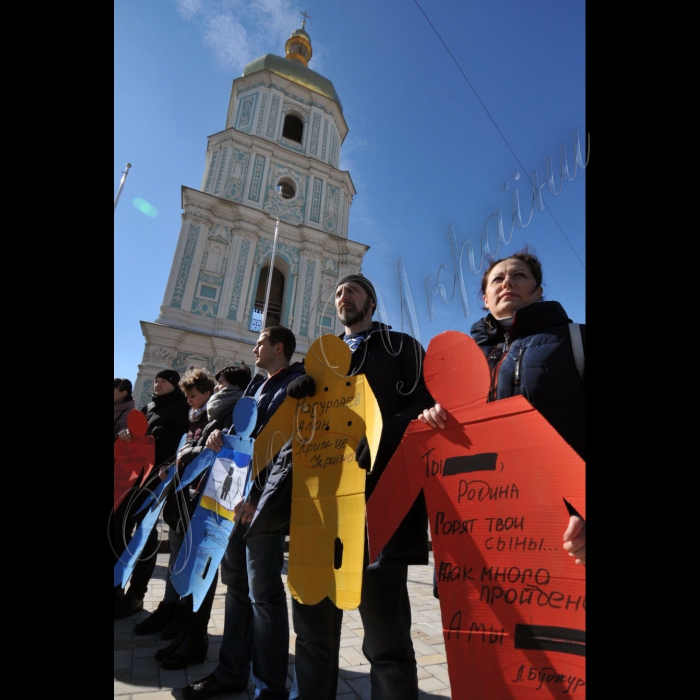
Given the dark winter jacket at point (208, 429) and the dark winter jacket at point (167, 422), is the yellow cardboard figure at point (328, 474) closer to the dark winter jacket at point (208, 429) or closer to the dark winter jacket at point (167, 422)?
the dark winter jacket at point (208, 429)

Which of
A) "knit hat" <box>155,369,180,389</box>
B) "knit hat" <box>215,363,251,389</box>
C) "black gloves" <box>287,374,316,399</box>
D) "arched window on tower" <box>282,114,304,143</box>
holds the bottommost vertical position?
"black gloves" <box>287,374,316,399</box>

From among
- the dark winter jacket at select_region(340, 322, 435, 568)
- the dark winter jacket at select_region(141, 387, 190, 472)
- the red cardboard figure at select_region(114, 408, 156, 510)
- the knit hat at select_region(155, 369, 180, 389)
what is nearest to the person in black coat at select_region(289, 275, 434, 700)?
the dark winter jacket at select_region(340, 322, 435, 568)

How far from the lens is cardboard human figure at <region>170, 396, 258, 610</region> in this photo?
5.30 feet

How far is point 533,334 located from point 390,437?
530 mm

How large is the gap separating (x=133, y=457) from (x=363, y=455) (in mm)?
1883

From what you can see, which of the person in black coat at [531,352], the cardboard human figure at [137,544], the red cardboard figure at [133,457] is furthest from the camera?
the red cardboard figure at [133,457]

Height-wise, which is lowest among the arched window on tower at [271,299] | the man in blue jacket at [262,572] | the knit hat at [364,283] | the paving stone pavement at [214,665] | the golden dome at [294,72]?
the paving stone pavement at [214,665]

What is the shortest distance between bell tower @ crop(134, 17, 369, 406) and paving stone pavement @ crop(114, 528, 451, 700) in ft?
26.9

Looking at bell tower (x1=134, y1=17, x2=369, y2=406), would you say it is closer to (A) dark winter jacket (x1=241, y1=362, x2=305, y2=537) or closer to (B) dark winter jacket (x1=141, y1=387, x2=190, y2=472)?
(B) dark winter jacket (x1=141, y1=387, x2=190, y2=472)

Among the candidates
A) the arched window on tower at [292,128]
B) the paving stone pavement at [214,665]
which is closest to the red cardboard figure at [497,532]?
the paving stone pavement at [214,665]

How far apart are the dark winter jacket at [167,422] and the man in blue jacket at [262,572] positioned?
1.14m

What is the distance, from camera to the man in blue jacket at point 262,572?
1470mm

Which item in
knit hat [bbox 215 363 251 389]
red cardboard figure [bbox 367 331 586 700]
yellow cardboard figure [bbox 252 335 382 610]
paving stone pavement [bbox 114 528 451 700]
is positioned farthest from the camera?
knit hat [bbox 215 363 251 389]
